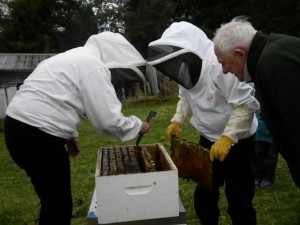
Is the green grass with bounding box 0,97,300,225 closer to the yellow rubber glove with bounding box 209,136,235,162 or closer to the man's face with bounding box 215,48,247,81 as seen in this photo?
the yellow rubber glove with bounding box 209,136,235,162

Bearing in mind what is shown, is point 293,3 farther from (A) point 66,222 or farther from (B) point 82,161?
(A) point 66,222

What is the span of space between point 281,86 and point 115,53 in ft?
4.03

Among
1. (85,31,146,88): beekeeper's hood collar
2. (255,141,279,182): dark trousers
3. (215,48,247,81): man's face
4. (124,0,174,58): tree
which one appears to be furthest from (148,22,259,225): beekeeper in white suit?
(124,0,174,58): tree

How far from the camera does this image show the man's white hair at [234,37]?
1.92 metres

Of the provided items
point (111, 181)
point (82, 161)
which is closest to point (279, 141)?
point (111, 181)

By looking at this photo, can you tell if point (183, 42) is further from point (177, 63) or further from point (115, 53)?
point (115, 53)

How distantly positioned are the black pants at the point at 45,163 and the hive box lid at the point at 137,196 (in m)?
0.51

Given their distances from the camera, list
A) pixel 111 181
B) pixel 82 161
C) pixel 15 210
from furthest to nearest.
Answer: pixel 82 161
pixel 15 210
pixel 111 181

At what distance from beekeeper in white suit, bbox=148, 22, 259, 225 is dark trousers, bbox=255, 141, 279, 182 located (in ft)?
5.44

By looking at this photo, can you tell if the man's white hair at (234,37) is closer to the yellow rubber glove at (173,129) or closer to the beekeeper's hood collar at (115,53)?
the beekeeper's hood collar at (115,53)

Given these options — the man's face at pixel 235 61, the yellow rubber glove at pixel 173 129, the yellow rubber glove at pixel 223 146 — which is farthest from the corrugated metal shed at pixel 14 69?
the man's face at pixel 235 61

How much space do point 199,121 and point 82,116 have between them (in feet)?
2.91

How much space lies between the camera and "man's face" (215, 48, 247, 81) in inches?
76.5

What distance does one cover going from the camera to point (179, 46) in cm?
249
